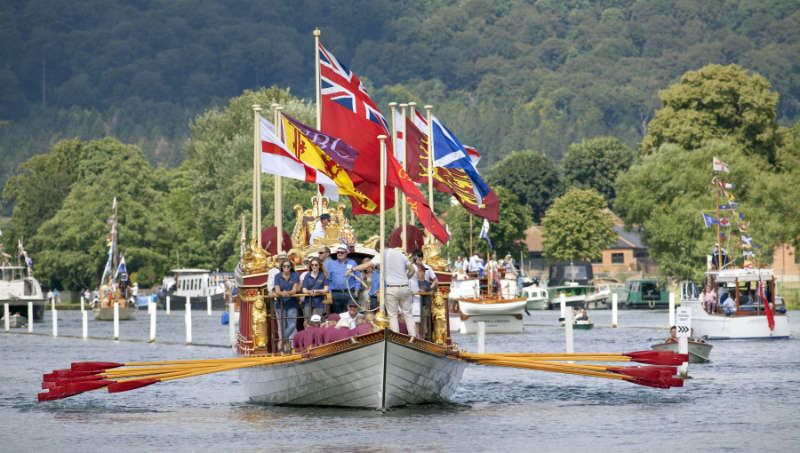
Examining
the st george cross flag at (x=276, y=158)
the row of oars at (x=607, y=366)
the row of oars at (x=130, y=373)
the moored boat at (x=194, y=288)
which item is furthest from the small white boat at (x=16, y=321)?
the row of oars at (x=607, y=366)

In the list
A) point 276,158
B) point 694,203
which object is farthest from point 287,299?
point 694,203

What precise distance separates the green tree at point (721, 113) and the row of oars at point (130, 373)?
83.0m

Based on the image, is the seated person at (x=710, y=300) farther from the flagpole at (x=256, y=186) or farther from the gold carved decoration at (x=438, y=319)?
the flagpole at (x=256, y=186)

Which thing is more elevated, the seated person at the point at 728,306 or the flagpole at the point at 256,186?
the flagpole at the point at 256,186

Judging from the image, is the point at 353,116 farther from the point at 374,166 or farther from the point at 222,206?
the point at 222,206

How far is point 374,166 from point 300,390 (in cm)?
554

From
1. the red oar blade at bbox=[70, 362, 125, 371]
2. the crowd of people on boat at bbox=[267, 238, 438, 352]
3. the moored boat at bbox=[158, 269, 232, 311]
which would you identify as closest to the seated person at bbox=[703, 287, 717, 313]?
the crowd of people on boat at bbox=[267, 238, 438, 352]

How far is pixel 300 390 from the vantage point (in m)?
29.4

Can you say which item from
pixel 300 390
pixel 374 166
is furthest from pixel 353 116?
pixel 300 390

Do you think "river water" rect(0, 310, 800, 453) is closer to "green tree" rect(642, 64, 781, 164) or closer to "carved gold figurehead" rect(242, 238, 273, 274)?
"carved gold figurehead" rect(242, 238, 273, 274)

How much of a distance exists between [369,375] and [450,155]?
816 cm

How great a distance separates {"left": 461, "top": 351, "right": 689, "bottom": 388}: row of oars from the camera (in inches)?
1152

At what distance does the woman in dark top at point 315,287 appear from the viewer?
29.2 m

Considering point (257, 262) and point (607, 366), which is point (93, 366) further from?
point (607, 366)
